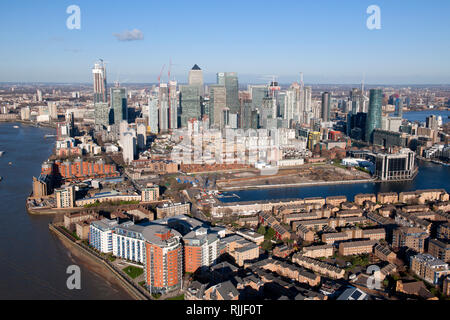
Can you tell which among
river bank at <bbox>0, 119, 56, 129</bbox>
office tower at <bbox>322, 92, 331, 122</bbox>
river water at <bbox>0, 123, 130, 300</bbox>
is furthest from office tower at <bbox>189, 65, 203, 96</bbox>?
river water at <bbox>0, 123, 130, 300</bbox>

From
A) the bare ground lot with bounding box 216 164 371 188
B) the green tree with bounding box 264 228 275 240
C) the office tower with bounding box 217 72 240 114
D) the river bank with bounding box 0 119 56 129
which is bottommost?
the green tree with bounding box 264 228 275 240

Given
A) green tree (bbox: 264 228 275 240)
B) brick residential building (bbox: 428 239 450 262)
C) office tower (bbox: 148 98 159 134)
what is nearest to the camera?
brick residential building (bbox: 428 239 450 262)

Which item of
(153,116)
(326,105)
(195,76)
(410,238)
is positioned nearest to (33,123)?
(153,116)

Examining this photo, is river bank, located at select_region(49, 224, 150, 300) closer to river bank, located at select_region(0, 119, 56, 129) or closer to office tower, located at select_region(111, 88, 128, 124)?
office tower, located at select_region(111, 88, 128, 124)

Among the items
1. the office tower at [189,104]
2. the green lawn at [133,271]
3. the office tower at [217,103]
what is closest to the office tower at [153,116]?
the office tower at [189,104]

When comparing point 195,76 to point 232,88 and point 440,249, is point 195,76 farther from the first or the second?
point 440,249

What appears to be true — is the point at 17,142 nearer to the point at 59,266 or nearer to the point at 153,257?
the point at 59,266

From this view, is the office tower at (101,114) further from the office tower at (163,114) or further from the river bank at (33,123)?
the river bank at (33,123)
